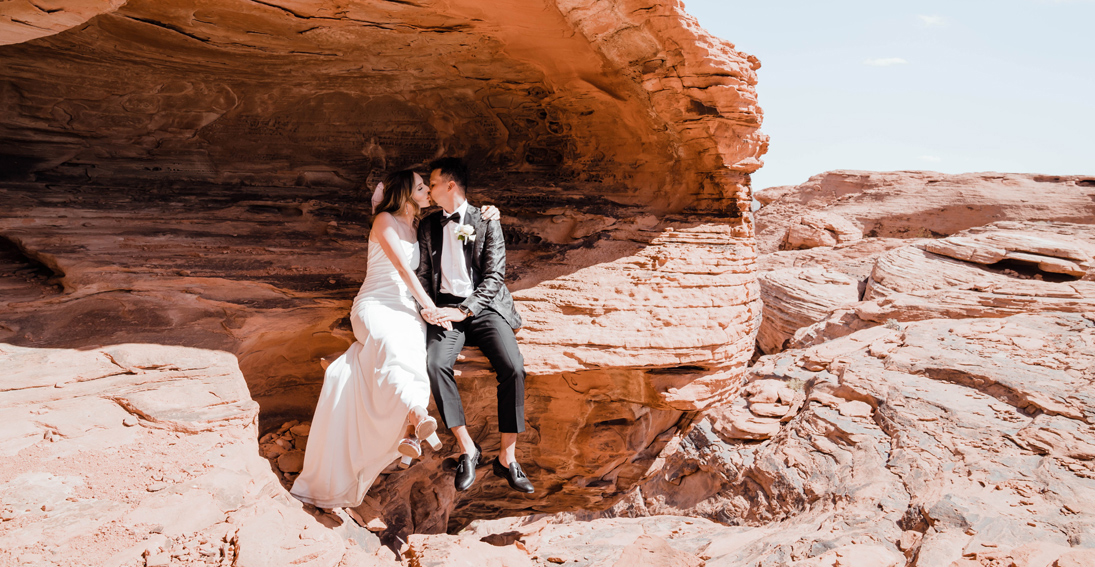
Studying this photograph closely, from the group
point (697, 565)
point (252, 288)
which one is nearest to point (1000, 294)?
point (697, 565)

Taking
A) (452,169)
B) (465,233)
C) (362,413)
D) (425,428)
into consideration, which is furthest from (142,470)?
(452,169)

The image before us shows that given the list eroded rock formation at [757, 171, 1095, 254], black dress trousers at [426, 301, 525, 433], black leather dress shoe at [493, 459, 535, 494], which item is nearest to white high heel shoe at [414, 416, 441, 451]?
black dress trousers at [426, 301, 525, 433]

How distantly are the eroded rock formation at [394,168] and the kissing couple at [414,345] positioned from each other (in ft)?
1.72

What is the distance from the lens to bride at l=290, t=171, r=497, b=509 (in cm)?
351

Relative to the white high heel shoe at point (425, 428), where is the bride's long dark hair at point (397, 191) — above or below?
above

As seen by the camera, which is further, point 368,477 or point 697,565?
point 697,565

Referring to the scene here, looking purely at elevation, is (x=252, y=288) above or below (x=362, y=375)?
above

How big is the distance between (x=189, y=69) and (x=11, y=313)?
2.77 metres

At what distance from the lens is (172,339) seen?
13.0 feet

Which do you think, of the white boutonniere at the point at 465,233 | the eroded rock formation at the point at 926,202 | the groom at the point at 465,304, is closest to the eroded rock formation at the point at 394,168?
the groom at the point at 465,304

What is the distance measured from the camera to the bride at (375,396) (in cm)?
351

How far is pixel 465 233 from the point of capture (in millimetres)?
3984

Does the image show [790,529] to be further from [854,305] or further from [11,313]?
[854,305]

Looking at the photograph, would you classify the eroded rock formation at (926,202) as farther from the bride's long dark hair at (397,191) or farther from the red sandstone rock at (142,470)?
the red sandstone rock at (142,470)
